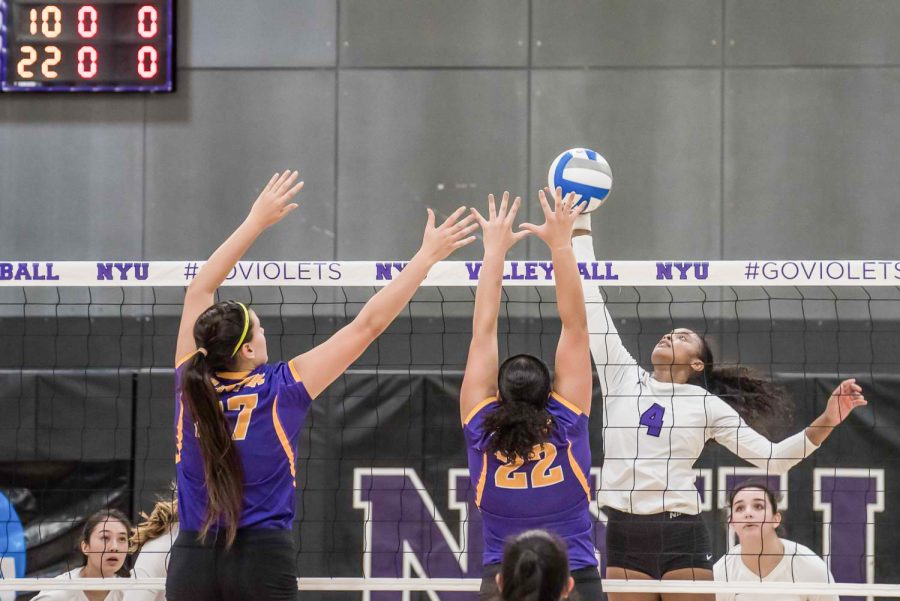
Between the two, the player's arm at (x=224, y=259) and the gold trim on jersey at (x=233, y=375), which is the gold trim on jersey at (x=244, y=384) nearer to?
the gold trim on jersey at (x=233, y=375)

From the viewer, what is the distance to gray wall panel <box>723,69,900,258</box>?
7363 millimetres

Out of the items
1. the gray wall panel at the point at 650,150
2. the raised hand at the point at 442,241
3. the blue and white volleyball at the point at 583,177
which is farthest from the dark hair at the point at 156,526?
the gray wall panel at the point at 650,150

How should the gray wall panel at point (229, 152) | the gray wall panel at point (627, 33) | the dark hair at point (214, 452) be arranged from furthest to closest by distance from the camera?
the gray wall panel at point (229, 152)
the gray wall panel at point (627, 33)
the dark hair at point (214, 452)

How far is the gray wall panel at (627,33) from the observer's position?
7.49m

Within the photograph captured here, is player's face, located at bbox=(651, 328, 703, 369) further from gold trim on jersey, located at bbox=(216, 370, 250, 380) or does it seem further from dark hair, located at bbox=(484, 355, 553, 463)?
gold trim on jersey, located at bbox=(216, 370, 250, 380)

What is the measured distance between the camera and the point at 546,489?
310 centimetres

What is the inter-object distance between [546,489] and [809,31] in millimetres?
5528

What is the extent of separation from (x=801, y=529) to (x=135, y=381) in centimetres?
450

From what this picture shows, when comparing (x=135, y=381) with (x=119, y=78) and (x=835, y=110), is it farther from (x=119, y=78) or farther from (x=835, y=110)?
(x=835, y=110)

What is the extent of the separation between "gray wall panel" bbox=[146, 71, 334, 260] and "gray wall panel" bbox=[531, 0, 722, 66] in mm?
1667

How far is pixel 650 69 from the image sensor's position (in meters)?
7.50

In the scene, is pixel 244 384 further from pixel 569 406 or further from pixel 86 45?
pixel 86 45

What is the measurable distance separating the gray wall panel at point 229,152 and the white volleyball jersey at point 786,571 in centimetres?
378

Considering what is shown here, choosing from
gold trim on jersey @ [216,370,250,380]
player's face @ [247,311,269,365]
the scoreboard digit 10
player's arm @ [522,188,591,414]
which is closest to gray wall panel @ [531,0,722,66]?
the scoreboard digit 10
